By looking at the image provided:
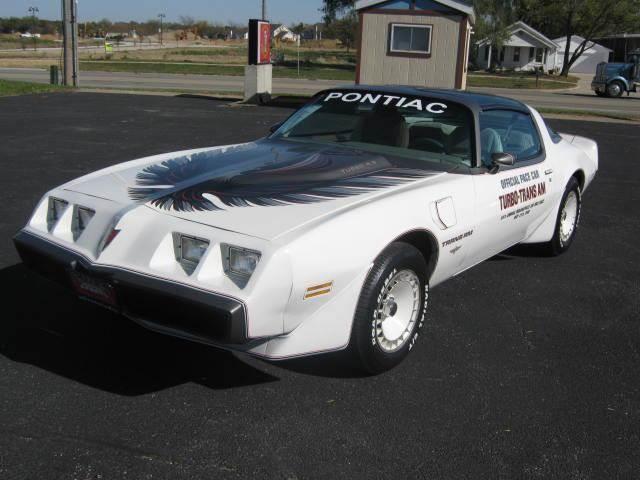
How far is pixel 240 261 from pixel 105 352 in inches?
49.4

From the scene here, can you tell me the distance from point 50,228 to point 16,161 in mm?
6406

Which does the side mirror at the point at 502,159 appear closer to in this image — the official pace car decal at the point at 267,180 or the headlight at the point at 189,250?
the official pace car decal at the point at 267,180

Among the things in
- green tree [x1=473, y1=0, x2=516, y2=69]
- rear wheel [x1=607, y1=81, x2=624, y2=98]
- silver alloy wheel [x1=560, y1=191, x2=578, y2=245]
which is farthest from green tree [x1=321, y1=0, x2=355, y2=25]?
silver alloy wheel [x1=560, y1=191, x2=578, y2=245]

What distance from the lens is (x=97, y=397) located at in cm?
339

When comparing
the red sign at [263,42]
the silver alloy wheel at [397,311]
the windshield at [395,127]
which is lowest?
the silver alloy wheel at [397,311]

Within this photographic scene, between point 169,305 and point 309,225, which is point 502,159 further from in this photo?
point 169,305

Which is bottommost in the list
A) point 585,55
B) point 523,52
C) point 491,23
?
point 523,52

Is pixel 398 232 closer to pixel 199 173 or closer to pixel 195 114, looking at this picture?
pixel 199 173

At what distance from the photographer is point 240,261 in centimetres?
313

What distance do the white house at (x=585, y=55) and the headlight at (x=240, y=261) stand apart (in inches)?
2558

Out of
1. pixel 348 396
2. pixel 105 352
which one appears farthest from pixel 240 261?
pixel 105 352

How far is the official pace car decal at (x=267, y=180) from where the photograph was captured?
141 inches

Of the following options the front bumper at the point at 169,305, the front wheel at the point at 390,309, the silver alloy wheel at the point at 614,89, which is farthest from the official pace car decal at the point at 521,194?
the silver alloy wheel at the point at 614,89

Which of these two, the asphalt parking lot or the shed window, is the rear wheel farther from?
the asphalt parking lot
